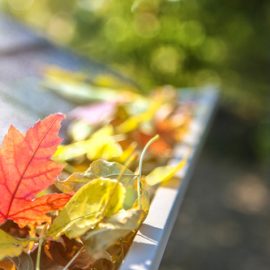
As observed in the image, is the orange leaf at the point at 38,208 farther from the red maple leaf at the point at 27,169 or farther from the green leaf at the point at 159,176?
the green leaf at the point at 159,176

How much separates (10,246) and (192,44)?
425 cm

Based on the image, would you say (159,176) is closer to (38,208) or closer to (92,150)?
(92,150)

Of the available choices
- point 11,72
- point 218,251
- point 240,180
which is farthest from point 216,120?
point 11,72

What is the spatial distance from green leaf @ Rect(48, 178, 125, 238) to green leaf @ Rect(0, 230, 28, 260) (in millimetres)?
46

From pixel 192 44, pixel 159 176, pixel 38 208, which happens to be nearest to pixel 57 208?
pixel 38 208

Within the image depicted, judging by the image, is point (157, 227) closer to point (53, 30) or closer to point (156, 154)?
point (156, 154)

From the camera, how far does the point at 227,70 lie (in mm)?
4980

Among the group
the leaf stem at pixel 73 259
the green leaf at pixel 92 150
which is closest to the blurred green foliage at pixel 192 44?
the green leaf at pixel 92 150

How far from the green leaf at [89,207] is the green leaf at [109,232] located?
2 centimetres

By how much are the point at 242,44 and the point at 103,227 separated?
430 centimetres

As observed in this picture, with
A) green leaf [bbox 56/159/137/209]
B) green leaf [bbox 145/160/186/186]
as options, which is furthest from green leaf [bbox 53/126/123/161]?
green leaf [bbox 56/159/137/209]

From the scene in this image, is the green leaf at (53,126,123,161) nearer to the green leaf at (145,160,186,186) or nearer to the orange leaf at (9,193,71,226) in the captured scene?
the green leaf at (145,160,186,186)

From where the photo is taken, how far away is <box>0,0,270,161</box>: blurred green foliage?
4.75 metres

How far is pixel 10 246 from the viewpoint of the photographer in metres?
0.73
